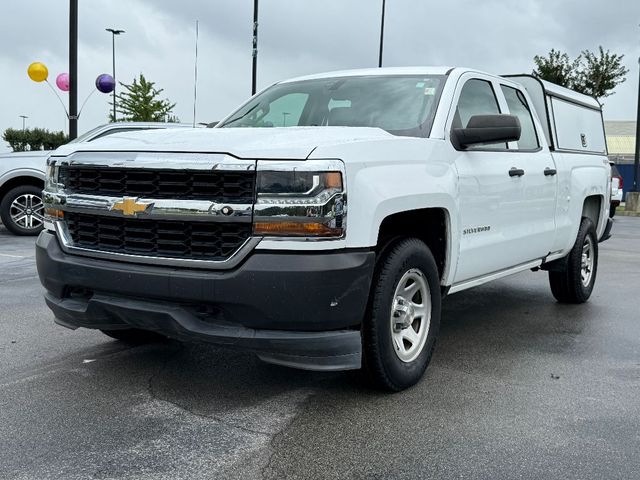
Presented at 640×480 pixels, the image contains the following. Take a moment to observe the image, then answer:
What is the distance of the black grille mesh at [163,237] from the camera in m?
3.38

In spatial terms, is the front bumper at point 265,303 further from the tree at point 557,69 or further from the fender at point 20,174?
the tree at point 557,69

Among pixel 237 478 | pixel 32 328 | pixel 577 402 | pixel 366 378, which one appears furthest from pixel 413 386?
pixel 32 328

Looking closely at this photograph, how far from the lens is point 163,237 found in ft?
11.5

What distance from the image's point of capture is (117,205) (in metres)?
3.61

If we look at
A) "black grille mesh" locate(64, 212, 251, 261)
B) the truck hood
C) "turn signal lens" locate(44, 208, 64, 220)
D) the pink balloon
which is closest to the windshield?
the truck hood

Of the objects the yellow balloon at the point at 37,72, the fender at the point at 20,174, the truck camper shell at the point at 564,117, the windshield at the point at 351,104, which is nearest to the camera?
the windshield at the point at 351,104

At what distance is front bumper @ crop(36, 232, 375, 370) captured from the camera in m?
3.28

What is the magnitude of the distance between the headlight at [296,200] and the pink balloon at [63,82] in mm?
19883

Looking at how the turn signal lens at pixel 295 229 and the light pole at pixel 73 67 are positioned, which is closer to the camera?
the turn signal lens at pixel 295 229

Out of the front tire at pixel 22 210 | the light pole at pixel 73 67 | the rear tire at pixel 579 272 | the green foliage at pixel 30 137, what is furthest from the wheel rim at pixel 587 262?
the green foliage at pixel 30 137

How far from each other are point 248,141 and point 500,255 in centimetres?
225

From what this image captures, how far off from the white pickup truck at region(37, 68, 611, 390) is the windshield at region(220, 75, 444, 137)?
16 mm

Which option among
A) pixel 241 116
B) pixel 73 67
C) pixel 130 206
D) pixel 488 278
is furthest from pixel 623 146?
pixel 130 206

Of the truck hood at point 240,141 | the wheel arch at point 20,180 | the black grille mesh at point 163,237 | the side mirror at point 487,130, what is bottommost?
the wheel arch at point 20,180
